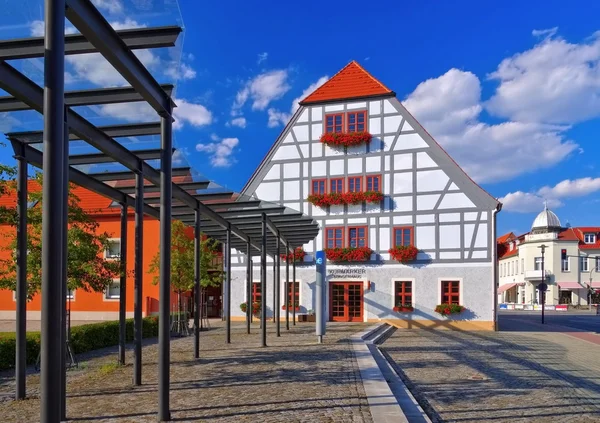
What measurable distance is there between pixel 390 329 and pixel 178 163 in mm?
15283

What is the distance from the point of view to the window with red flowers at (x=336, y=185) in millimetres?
26688

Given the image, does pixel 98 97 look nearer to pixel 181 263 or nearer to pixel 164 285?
pixel 164 285

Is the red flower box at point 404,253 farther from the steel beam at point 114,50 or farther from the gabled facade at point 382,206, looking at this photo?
the steel beam at point 114,50

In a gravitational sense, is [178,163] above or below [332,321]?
above

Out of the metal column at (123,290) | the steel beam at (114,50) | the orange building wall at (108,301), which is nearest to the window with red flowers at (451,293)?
the orange building wall at (108,301)

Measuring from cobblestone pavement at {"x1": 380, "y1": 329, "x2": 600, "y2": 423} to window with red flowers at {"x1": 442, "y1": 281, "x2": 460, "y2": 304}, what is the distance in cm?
581

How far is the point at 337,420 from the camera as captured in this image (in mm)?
6320

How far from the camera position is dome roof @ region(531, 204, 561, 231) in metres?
68.1

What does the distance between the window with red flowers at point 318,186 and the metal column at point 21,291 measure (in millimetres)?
19497

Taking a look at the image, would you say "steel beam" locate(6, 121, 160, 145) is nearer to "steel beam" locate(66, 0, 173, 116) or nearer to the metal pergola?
the metal pergola

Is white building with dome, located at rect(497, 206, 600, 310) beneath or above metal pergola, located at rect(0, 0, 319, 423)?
beneath

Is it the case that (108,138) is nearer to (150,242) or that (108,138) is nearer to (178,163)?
(178,163)

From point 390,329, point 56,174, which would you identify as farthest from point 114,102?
point 390,329

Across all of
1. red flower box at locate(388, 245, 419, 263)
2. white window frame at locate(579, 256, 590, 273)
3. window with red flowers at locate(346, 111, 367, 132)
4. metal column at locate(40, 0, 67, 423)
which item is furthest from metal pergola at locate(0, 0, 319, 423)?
white window frame at locate(579, 256, 590, 273)
